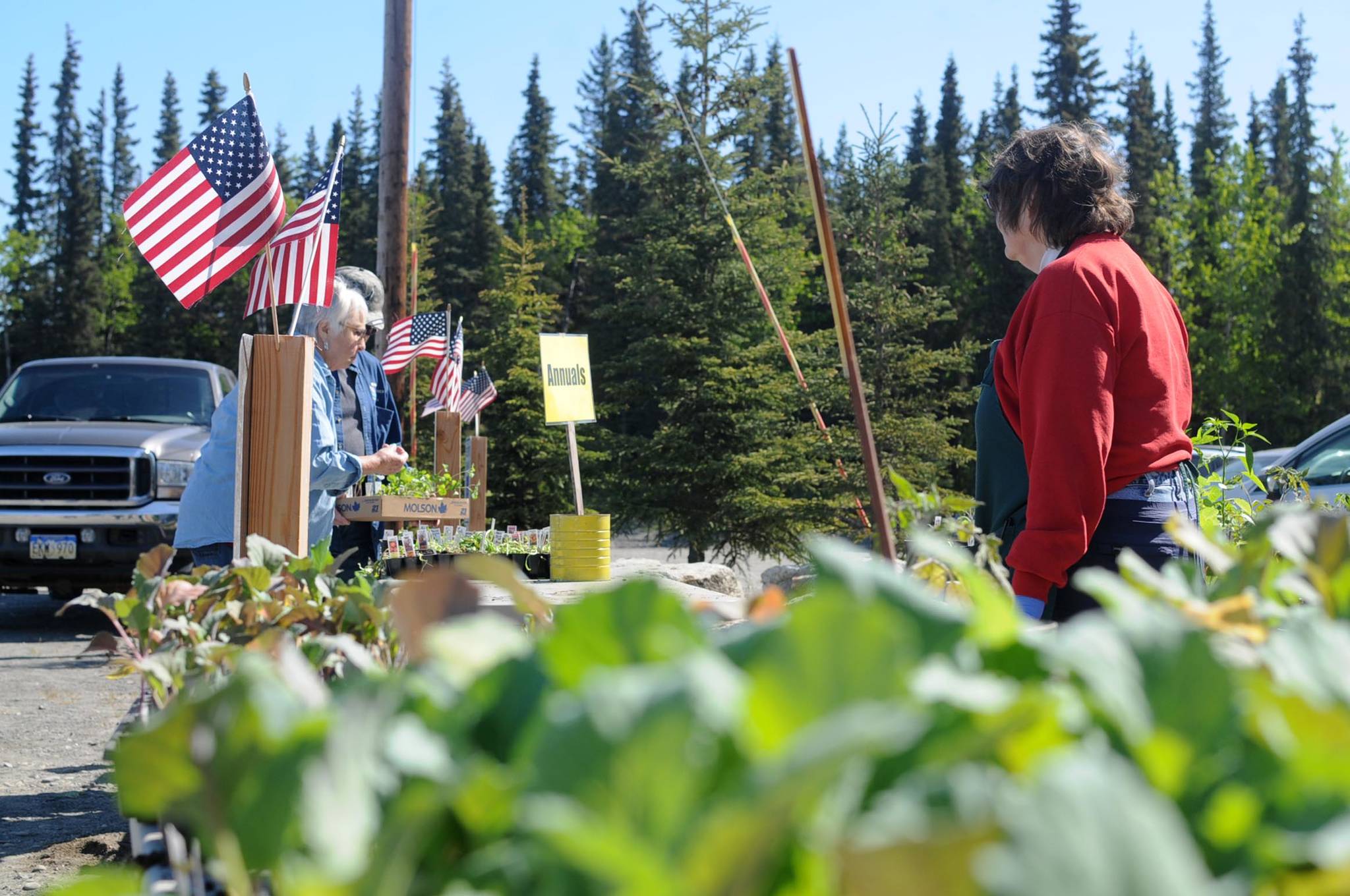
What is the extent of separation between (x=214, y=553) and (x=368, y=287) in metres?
1.53

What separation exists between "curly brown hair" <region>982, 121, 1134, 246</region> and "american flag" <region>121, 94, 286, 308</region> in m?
2.07

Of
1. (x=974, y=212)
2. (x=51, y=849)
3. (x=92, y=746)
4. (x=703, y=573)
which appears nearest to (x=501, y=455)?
(x=703, y=573)

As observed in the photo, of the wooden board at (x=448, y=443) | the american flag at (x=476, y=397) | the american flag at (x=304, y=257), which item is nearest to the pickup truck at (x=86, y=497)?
the wooden board at (x=448, y=443)

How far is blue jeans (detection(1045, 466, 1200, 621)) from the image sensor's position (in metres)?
2.18

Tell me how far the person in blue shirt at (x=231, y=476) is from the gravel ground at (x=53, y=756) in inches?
22.2

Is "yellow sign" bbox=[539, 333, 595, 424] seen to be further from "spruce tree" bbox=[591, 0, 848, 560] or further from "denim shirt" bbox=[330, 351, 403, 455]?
"spruce tree" bbox=[591, 0, 848, 560]

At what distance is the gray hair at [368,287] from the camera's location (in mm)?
4465

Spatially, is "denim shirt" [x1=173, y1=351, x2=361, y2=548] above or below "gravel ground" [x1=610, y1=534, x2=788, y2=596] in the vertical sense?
above

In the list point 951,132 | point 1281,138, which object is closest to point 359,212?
point 951,132

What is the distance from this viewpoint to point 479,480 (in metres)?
9.01

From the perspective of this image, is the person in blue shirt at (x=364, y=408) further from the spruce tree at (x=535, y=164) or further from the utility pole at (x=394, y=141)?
the spruce tree at (x=535, y=164)

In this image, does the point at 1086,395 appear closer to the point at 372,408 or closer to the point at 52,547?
the point at 372,408

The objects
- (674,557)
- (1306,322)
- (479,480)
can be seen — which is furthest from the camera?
(1306,322)

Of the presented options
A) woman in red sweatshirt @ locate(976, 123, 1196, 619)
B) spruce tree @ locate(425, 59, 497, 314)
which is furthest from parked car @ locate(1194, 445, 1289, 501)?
spruce tree @ locate(425, 59, 497, 314)
